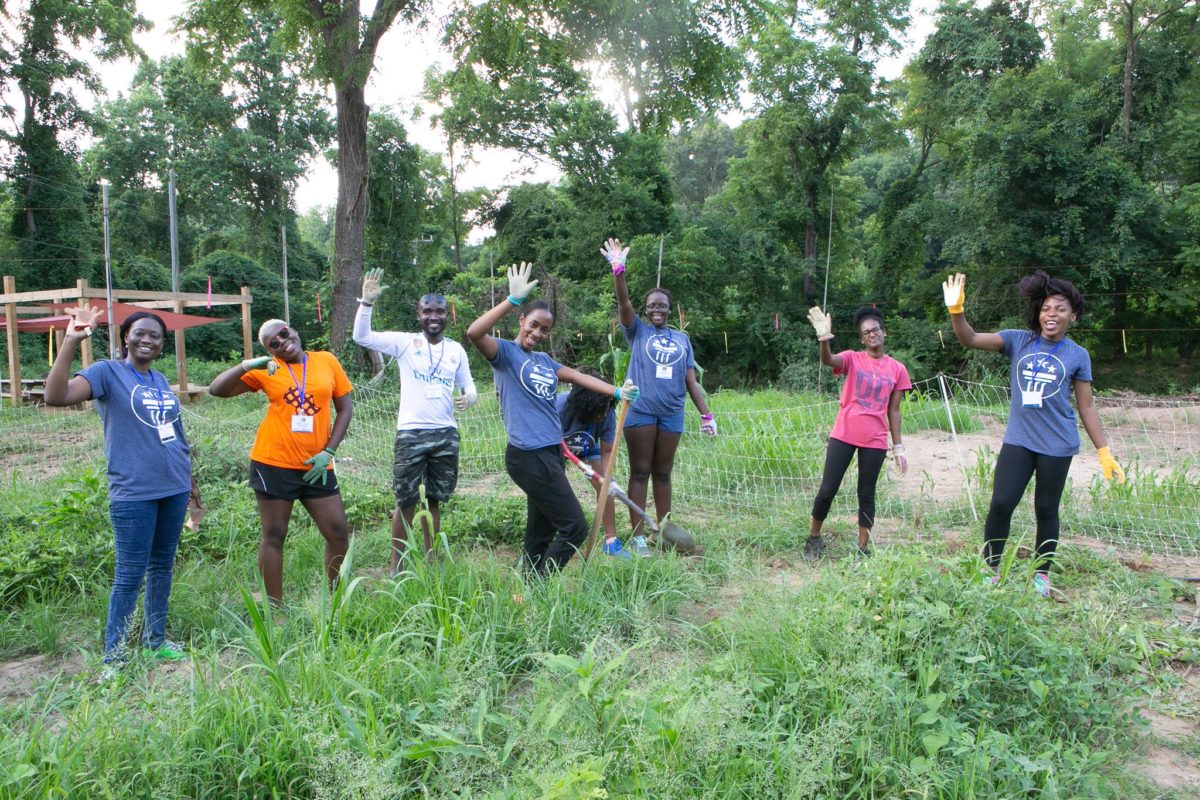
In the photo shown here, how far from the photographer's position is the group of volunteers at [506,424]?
307 cm

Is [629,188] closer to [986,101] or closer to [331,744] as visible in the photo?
[986,101]

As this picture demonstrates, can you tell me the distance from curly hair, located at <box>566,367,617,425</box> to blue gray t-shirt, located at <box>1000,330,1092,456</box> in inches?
79.5

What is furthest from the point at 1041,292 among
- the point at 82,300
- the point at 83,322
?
the point at 82,300

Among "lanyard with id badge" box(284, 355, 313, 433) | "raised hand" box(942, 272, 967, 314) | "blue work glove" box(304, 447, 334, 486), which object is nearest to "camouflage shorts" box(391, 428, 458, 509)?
"blue work glove" box(304, 447, 334, 486)

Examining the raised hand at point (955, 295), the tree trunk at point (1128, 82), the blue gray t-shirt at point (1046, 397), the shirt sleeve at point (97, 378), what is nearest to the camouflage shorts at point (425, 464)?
the shirt sleeve at point (97, 378)

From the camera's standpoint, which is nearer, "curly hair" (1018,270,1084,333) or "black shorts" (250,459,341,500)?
"black shorts" (250,459,341,500)

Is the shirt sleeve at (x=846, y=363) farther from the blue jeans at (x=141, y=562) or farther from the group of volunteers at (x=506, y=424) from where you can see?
the blue jeans at (x=141, y=562)

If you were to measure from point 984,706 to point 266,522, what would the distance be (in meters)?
2.80

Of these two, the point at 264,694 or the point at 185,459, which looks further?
the point at 185,459

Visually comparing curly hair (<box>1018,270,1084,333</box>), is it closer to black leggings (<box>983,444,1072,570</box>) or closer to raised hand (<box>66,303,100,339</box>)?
black leggings (<box>983,444,1072,570</box>)

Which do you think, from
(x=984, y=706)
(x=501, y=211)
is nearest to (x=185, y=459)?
(x=984, y=706)

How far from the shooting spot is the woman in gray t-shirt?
11.7 ft

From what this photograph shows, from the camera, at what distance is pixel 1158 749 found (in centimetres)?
246

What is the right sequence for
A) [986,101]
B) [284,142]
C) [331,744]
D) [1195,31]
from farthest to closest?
1. [284,142]
2. [1195,31]
3. [986,101]
4. [331,744]
